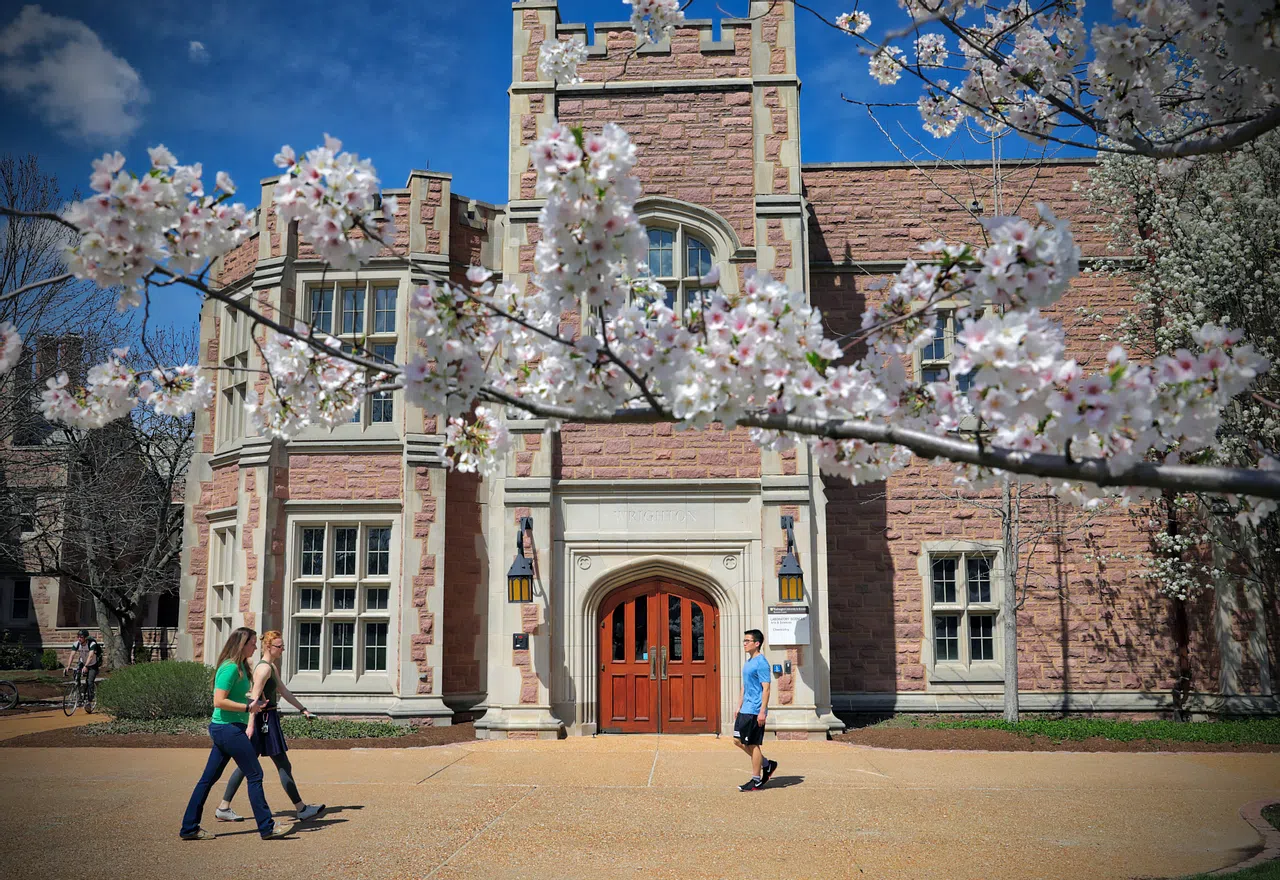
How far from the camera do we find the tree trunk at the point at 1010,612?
1353cm

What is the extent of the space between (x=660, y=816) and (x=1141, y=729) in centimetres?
780

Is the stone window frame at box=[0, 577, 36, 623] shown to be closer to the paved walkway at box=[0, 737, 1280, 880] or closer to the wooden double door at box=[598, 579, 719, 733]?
the paved walkway at box=[0, 737, 1280, 880]

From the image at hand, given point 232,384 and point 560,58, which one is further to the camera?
point 232,384

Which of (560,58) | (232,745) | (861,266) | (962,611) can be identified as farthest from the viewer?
(861,266)

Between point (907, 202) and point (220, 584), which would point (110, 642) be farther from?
point (907, 202)

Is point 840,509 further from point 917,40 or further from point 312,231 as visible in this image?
point 312,231

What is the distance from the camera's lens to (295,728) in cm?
1324

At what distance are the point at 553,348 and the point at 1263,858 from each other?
565 cm

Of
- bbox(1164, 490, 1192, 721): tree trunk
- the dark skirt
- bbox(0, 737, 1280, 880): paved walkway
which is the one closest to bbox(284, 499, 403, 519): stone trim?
bbox(0, 737, 1280, 880): paved walkway

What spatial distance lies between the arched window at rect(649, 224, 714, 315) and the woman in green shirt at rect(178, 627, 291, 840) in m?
8.06

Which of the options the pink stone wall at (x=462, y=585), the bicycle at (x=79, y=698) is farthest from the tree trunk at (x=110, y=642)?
the pink stone wall at (x=462, y=585)

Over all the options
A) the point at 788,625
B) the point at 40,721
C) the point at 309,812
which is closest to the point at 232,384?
the point at 40,721

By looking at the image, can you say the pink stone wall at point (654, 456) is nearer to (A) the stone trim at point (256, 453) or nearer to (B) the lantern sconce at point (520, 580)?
(B) the lantern sconce at point (520, 580)

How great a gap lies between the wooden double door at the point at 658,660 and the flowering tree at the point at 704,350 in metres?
8.78
